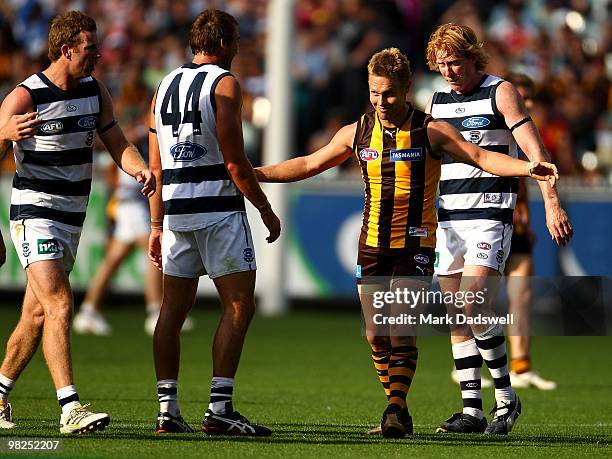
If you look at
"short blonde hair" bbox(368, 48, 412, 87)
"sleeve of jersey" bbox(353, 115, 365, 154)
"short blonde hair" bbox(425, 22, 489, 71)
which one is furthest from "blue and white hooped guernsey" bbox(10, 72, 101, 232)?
"short blonde hair" bbox(425, 22, 489, 71)

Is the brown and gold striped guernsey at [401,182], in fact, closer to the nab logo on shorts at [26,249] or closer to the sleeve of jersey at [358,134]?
the sleeve of jersey at [358,134]

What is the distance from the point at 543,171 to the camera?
7176mm

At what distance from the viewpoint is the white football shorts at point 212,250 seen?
7363 mm

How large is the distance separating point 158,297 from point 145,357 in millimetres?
2245

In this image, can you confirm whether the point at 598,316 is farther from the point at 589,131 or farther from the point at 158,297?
the point at 589,131

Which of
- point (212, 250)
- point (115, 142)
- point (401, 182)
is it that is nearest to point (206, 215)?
point (212, 250)

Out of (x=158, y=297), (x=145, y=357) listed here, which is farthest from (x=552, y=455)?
(x=158, y=297)

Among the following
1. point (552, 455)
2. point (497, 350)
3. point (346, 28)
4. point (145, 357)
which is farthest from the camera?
point (346, 28)

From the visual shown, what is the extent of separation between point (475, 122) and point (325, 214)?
9.02 metres

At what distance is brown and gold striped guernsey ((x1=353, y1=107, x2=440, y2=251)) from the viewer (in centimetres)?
748

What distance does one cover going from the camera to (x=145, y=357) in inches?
487

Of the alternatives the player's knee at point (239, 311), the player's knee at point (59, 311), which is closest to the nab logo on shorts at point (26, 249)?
the player's knee at point (59, 311)

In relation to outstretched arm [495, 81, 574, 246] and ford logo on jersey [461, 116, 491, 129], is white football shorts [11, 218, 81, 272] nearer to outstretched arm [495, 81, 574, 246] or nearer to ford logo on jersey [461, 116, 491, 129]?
ford logo on jersey [461, 116, 491, 129]

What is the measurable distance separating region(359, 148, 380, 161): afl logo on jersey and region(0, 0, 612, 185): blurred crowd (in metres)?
10.1
